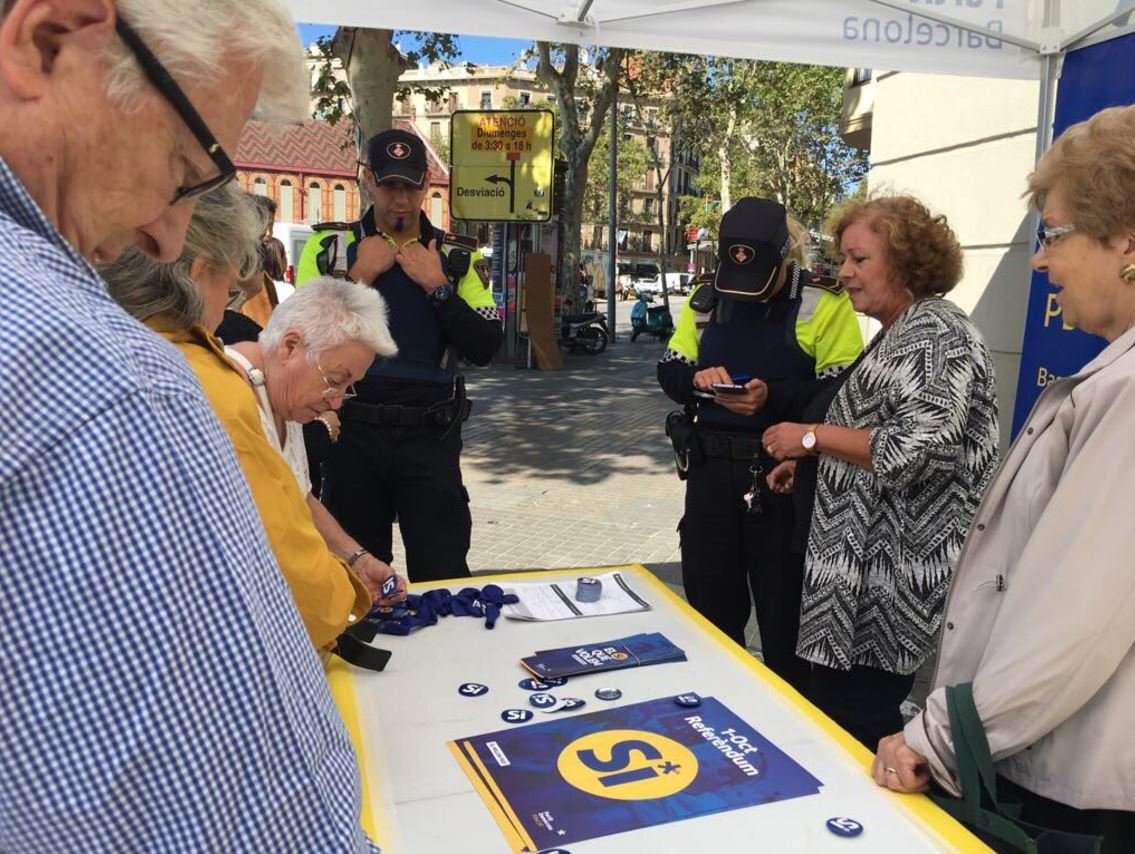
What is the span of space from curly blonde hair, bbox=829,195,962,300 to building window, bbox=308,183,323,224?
46860 mm

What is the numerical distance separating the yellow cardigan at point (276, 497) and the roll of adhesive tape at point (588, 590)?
0.72 m

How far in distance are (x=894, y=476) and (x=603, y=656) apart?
95cm

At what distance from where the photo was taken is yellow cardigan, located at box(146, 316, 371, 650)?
5.10 feet

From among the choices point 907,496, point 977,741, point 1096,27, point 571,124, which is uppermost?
point 571,124

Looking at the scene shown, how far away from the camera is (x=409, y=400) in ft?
10.7

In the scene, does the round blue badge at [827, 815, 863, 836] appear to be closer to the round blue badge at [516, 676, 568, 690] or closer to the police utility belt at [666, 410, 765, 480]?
the round blue badge at [516, 676, 568, 690]

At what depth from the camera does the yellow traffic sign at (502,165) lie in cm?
1211

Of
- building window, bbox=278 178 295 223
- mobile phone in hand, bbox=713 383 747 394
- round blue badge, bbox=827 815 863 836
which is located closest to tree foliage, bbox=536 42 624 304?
mobile phone in hand, bbox=713 383 747 394

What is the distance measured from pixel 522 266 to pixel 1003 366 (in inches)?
439

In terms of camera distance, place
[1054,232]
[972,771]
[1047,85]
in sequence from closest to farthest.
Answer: [972,771] < [1054,232] < [1047,85]

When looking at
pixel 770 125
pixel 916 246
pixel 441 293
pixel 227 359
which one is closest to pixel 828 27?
pixel 916 246

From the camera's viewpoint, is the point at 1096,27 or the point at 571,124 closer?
the point at 1096,27

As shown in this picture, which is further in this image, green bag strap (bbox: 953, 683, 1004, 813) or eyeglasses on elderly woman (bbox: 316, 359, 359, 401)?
eyeglasses on elderly woman (bbox: 316, 359, 359, 401)

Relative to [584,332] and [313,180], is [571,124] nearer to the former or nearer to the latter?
[584,332]
